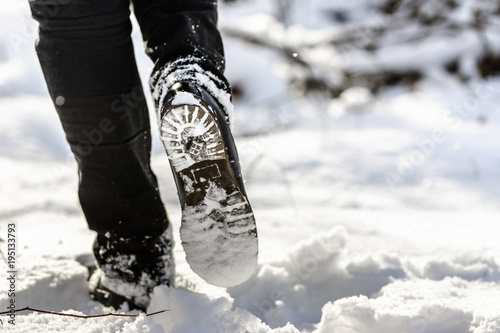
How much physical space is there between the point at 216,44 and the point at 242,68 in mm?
2102

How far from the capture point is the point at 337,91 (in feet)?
Result: 10.0

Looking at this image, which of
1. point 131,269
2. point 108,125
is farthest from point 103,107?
point 131,269

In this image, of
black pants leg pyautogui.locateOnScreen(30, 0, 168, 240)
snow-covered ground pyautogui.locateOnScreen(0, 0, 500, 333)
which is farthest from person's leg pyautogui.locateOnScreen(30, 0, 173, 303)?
snow-covered ground pyautogui.locateOnScreen(0, 0, 500, 333)

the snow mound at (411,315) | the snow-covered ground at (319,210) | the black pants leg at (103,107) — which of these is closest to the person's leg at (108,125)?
the black pants leg at (103,107)

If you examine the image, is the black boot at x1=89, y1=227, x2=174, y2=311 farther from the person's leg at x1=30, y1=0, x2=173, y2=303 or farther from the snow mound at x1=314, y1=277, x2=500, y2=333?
the snow mound at x1=314, y1=277, x2=500, y2=333

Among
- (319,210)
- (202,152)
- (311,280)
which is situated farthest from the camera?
(319,210)

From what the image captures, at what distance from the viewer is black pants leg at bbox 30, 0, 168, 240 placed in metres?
0.90

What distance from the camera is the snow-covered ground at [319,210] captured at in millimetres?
914

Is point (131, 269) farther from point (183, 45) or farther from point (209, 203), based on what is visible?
point (183, 45)

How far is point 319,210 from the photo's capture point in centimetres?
165

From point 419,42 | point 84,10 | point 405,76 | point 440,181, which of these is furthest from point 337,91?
point 84,10

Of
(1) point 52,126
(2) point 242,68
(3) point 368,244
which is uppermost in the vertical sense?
(2) point 242,68

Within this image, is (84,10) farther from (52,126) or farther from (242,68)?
(242,68)

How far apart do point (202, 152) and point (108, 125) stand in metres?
0.22
